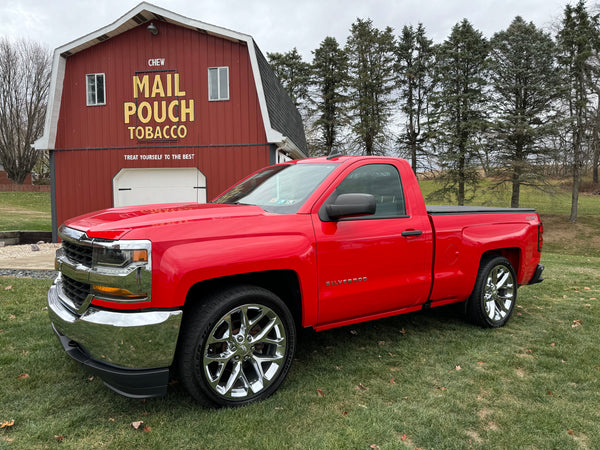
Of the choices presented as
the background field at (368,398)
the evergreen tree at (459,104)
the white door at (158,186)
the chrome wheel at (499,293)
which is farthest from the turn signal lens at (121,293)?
the evergreen tree at (459,104)

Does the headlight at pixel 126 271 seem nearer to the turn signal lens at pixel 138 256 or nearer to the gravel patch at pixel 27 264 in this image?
the turn signal lens at pixel 138 256

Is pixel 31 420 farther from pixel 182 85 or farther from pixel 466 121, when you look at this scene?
pixel 466 121

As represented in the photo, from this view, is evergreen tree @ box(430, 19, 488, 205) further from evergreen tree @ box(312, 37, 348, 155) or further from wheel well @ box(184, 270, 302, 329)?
wheel well @ box(184, 270, 302, 329)

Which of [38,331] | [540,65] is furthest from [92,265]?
[540,65]

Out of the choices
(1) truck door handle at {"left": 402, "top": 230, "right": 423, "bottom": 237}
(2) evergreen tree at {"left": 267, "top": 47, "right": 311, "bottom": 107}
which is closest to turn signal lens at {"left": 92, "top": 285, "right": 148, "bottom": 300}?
(1) truck door handle at {"left": 402, "top": 230, "right": 423, "bottom": 237}

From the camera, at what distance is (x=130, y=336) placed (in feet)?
8.11

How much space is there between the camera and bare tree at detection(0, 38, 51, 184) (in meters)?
38.6

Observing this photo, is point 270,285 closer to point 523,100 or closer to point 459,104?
point 459,104

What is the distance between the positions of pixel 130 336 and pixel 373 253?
1.95 m

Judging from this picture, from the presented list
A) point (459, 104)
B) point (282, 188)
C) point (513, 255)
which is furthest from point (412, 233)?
point (459, 104)

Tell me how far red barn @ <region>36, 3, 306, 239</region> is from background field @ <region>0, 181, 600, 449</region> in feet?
27.5

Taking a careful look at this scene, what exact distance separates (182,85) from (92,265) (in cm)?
1118

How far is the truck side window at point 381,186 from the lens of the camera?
144 inches

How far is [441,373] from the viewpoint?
349 centimetres
